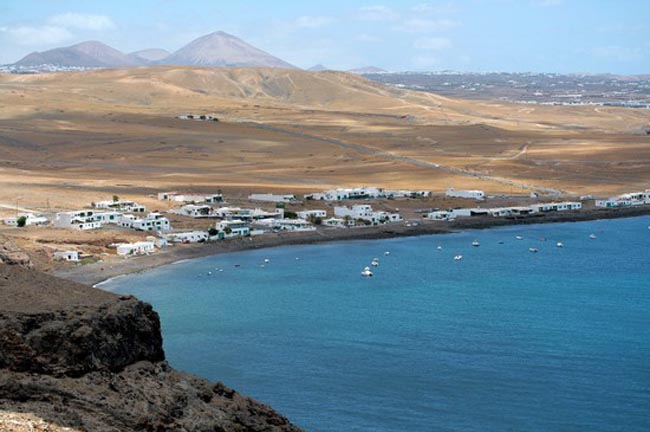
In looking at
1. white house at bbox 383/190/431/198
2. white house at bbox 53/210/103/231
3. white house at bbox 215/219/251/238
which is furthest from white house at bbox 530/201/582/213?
white house at bbox 53/210/103/231

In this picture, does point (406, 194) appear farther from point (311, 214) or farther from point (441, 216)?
point (311, 214)

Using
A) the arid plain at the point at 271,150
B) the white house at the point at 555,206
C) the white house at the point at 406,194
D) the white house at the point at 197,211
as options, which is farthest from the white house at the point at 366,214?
the arid plain at the point at 271,150

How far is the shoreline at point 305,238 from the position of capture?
48.7 m

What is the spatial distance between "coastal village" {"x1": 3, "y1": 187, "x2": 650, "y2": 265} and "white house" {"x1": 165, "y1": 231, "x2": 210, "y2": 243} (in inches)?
2.3

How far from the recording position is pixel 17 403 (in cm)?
1402

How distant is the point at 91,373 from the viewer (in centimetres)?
1520

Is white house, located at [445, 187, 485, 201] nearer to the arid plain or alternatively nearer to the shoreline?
the arid plain


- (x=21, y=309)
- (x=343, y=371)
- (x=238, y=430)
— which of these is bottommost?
(x=343, y=371)

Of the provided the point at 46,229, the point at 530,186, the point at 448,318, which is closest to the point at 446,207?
the point at 530,186

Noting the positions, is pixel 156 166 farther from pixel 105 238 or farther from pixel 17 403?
pixel 17 403

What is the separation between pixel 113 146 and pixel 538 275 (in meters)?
69.2

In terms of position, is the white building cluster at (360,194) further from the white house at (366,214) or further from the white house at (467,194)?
the white house at (366,214)

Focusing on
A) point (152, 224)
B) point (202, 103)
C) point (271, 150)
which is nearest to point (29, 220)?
point (152, 224)

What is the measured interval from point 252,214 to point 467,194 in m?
21.2
